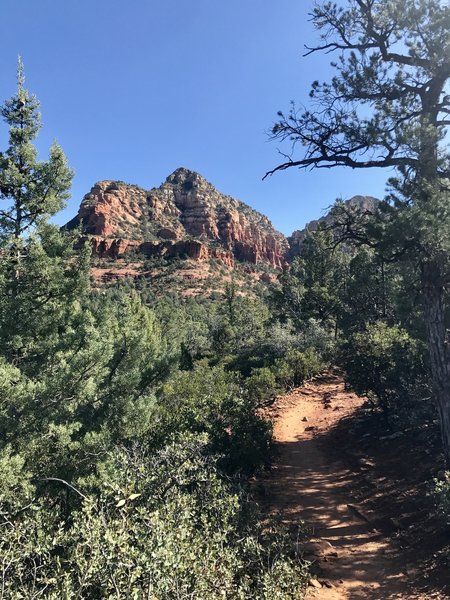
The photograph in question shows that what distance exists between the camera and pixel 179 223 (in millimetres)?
143500

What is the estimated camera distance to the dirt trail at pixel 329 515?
541 cm

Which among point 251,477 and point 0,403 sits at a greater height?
point 0,403

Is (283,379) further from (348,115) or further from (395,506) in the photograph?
(348,115)

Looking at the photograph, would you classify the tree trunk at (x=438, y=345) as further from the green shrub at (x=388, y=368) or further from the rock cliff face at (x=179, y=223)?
the rock cliff face at (x=179, y=223)

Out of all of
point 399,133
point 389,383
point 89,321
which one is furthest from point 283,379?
point 399,133

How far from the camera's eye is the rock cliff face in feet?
376

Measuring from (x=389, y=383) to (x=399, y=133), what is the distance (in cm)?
666

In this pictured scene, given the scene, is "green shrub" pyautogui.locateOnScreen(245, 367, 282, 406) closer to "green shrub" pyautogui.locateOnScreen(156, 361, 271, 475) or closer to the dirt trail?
the dirt trail

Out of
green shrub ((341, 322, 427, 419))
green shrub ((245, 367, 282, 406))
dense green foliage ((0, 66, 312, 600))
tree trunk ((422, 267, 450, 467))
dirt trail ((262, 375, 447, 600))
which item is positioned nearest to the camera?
dense green foliage ((0, 66, 312, 600))

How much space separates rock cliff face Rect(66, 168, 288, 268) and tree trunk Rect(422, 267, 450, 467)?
4105 inches

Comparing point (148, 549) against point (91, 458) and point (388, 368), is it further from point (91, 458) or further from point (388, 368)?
point (388, 368)

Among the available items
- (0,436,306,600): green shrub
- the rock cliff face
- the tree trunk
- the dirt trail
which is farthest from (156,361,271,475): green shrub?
the rock cliff face

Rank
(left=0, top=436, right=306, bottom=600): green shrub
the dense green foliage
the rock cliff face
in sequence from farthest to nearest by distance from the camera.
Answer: the rock cliff face
the dense green foliage
(left=0, top=436, right=306, bottom=600): green shrub

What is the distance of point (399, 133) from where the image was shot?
666 cm
